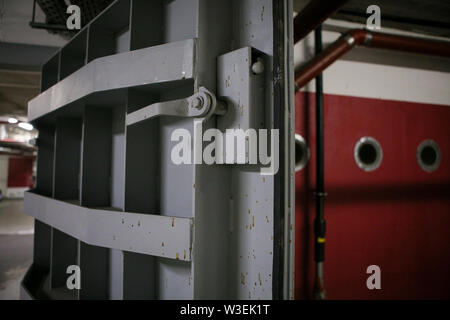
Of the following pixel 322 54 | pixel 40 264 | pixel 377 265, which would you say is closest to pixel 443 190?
pixel 377 265

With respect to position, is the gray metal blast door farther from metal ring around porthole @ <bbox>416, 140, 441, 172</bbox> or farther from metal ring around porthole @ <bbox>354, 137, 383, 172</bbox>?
metal ring around porthole @ <bbox>416, 140, 441, 172</bbox>

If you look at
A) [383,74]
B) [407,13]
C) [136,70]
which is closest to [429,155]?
[383,74]

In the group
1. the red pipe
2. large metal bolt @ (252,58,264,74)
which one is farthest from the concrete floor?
the red pipe

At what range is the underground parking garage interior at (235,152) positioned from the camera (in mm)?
666

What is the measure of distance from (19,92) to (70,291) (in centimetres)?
479

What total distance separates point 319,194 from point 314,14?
1.20 meters

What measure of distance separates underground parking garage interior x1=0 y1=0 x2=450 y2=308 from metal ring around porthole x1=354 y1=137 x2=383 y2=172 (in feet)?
0.05

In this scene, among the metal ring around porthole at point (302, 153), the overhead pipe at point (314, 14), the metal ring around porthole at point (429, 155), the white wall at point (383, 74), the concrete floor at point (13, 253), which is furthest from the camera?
the concrete floor at point (13, 253)

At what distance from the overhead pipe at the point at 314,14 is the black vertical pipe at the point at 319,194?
16.8 inches

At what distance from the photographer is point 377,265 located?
2.04 meters

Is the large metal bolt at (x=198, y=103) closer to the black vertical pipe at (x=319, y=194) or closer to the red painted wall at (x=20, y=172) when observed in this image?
the black vertical pipe at (x=319, y=194)

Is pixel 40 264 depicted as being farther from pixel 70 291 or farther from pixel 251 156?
pixel 251 156

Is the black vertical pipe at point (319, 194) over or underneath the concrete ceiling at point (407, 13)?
underneath

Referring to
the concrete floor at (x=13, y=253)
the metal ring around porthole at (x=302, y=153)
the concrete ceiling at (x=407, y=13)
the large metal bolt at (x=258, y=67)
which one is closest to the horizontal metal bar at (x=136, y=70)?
the large metal bolt at (x=258, y=67)
